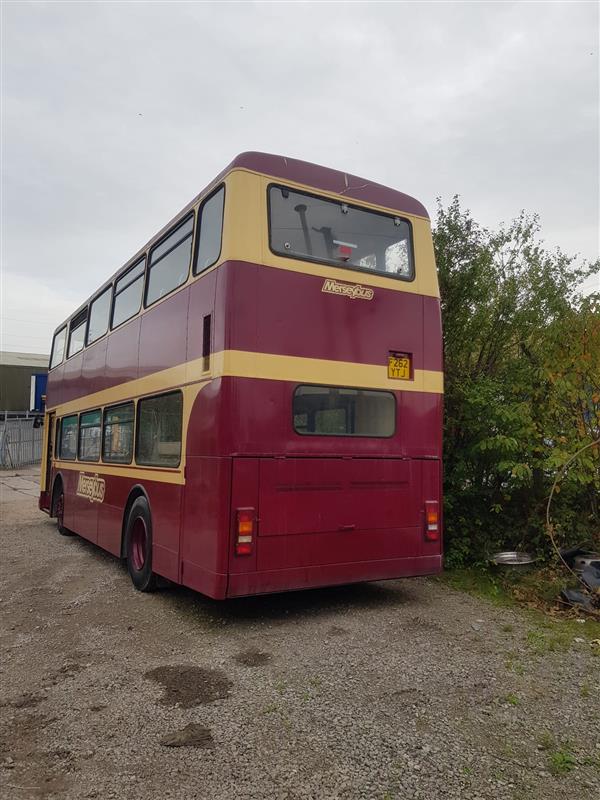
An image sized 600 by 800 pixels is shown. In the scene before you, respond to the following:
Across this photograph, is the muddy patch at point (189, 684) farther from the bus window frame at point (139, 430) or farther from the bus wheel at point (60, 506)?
the bus wheel at point (60, 506)

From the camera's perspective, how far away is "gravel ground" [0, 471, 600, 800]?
3076mm

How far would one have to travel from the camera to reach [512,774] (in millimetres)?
3117

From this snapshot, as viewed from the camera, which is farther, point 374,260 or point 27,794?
point 374,260

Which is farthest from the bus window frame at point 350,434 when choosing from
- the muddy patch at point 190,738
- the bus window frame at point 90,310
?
the bus window frame at point 90,310

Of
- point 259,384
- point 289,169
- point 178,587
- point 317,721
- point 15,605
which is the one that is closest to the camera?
point 317,721

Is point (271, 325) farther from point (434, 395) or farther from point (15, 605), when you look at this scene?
point (15, 605)

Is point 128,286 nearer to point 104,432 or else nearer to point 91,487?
point 104,432

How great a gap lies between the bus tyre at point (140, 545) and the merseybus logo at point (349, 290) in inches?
123

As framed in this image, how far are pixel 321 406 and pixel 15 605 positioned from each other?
3.78 m

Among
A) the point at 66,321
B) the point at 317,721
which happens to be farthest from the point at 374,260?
the point at 66,321

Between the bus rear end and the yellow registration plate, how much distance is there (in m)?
0.02

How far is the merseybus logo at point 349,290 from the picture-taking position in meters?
5.90

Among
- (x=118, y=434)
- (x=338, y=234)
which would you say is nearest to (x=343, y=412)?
(x=338, y=234)

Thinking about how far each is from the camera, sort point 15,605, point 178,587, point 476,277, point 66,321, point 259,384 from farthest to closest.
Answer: point 66,321 < point 476,277 < point 178,587 < point 15,605 < point 259,384
